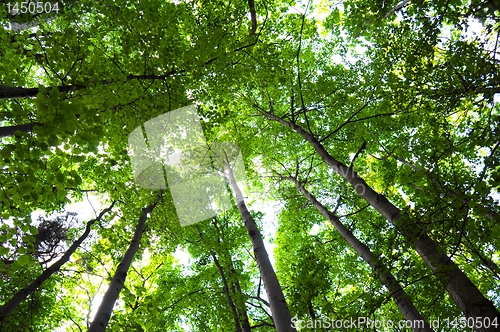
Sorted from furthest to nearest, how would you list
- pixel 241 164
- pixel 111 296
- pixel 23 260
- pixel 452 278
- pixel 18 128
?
pixel 241 164
pixel 111 296
pixel 452 278
pixel 18 128
pixel 23 260

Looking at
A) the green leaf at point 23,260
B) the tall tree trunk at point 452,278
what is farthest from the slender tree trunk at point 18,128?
the tall tree trunk at point 452,278

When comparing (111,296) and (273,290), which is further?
(273,290)

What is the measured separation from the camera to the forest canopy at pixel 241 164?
107 inches

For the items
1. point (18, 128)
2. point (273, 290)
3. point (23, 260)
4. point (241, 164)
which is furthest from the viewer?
point (241, 164)

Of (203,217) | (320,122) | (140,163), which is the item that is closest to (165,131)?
(140,163)

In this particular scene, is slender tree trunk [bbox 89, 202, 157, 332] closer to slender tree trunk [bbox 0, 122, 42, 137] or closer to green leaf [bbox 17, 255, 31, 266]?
green leaf [bbox 17, 255, 31, 266]

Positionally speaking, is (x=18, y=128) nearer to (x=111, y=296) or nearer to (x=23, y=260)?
(x=23, y=260)

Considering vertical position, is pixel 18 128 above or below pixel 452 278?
above

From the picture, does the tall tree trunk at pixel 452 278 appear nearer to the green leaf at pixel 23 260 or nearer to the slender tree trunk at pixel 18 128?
the green leaf at pixel 23 260

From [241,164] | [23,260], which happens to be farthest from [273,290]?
[241,164]

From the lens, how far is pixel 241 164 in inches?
406

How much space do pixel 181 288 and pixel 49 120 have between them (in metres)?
7.41

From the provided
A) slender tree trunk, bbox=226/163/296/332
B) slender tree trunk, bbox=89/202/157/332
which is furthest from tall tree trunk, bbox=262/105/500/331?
slender tree trunk, bbox=89/202/157/332

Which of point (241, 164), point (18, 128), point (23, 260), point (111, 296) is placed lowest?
point (23, 260)
